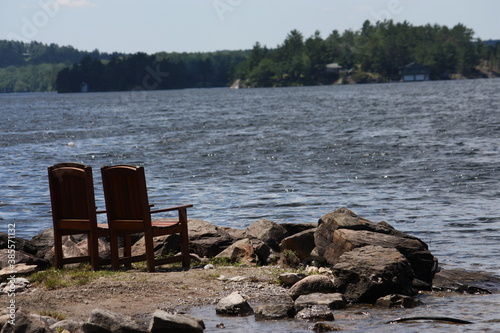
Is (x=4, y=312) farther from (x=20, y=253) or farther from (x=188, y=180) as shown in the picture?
(x=188, y=180)

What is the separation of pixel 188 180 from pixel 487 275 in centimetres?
1982

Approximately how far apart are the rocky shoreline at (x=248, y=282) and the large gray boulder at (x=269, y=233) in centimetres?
12

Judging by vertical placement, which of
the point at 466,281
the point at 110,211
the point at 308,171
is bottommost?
the point at 308,171

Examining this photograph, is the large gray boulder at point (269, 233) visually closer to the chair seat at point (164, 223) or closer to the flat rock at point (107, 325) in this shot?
the chair seat at point (164, 223)

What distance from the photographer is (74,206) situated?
13.4 meters

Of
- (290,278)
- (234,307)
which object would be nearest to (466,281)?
(290,278)

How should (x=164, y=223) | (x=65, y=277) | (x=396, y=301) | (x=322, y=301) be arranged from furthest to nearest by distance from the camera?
(x=164, y=223) < (x=65, y=277) < (x=396, y=301) < (x=322, y=301)

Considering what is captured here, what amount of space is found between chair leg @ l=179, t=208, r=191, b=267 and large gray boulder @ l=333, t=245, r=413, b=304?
2740 millimetres

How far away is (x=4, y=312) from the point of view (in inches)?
397

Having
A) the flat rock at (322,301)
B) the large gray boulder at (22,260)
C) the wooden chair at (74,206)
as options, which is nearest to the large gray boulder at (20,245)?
the large gray boulder at (22,260)

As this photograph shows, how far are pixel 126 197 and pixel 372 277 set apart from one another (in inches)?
157

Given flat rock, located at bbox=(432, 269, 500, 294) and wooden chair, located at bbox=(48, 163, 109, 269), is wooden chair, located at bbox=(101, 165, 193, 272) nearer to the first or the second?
wooden chair, located at bbox=(48, 163, 109, 269)

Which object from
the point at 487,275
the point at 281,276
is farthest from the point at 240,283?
the point at 487,275

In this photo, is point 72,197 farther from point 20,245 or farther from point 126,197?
point 20,245
